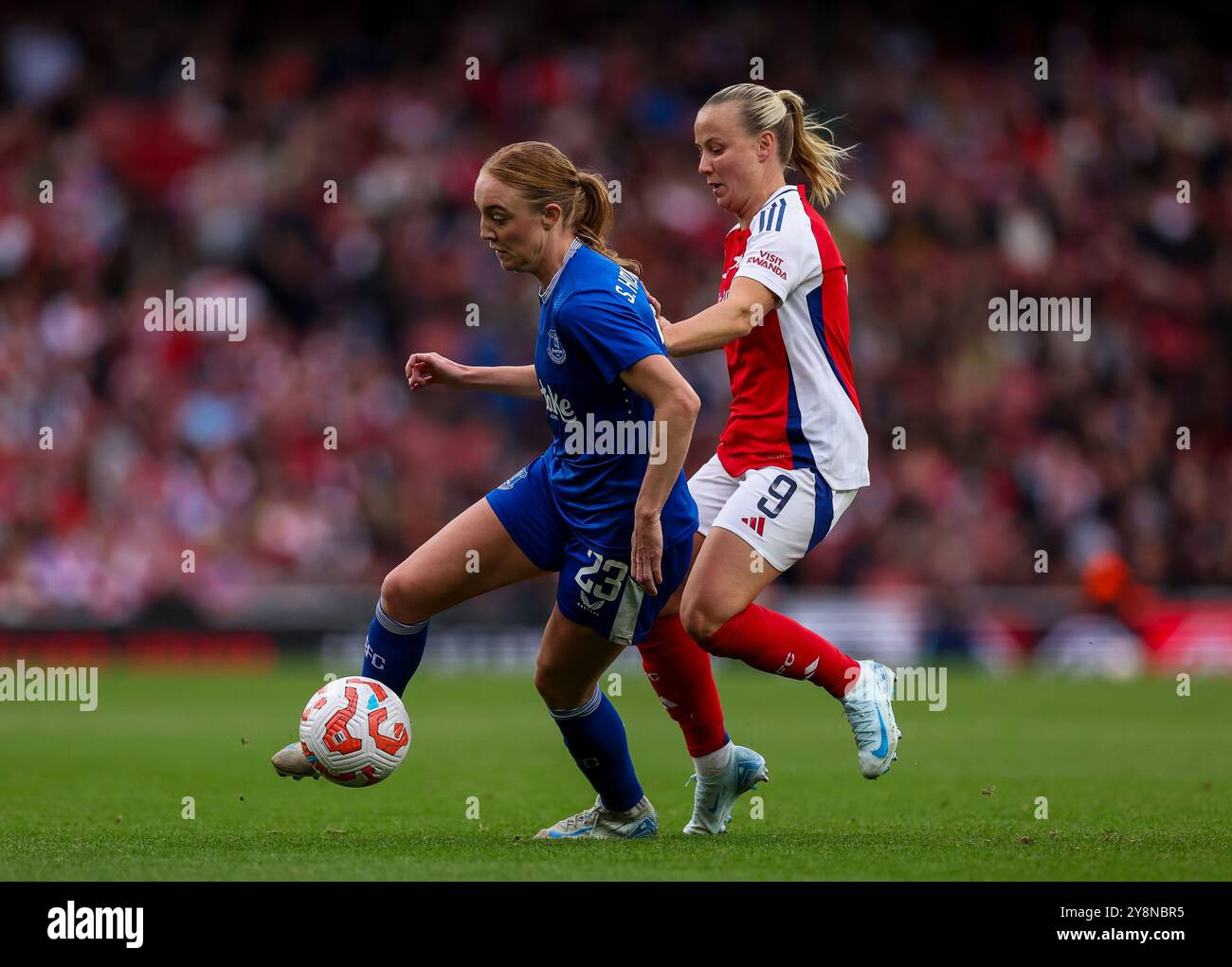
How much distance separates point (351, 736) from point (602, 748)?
2.91ft

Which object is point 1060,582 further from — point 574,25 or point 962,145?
point 574,25

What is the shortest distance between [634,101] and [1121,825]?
1449 cm

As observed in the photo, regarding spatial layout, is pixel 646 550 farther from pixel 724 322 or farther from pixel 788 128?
pixel 788 128

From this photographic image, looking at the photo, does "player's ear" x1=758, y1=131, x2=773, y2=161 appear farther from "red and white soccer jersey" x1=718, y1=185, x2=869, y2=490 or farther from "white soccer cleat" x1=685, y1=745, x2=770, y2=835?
"white soccer cleat" x1=685, y1=745, x2=770, y2=835

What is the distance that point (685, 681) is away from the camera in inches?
235

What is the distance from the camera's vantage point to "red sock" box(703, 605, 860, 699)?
571 cm

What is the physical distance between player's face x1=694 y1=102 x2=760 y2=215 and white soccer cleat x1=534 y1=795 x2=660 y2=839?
2.15m

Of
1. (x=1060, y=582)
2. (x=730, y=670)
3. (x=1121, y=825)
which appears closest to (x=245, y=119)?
(x=730, y=670)

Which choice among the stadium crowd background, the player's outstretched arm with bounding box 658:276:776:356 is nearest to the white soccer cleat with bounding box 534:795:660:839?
the player's outstretched arm with bounding box 658:276:776:356

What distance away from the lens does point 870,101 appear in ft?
64.6

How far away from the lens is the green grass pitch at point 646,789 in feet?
16.7

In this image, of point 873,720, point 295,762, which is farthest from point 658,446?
point 295,762

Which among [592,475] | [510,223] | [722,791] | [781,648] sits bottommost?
[722,791]

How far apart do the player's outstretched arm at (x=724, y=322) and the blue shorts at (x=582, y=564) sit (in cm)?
65
